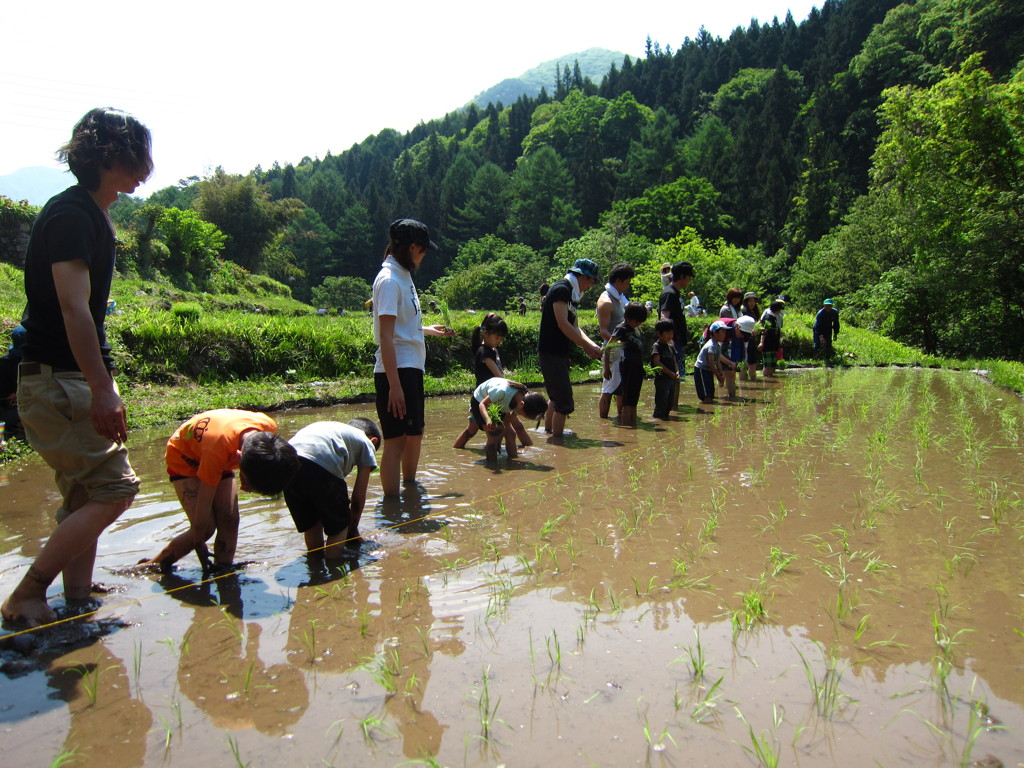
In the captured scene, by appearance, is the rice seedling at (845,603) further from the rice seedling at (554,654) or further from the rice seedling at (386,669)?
the rice seedling at (386,669)

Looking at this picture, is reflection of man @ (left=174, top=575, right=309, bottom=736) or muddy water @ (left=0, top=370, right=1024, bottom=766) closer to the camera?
muddy water @ (left=0, top=370, right=1024, bottom=766)

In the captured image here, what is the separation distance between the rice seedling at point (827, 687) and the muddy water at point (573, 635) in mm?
11

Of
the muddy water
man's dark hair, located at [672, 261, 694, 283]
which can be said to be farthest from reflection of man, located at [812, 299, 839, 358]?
the muddy water

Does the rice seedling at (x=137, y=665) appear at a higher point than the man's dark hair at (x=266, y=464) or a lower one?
lower

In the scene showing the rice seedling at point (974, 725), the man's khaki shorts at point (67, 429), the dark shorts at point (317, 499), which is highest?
the man's khaki shorts at point (67, 429)

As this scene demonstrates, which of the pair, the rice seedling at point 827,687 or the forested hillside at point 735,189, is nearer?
the rice seedling at point 827,687

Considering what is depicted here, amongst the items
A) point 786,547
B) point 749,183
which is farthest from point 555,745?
point 749,183

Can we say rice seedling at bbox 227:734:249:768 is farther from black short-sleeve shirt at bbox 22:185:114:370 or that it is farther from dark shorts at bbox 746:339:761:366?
dark shorts at bbox 746:339:761:366

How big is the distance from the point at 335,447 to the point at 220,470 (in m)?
0.64

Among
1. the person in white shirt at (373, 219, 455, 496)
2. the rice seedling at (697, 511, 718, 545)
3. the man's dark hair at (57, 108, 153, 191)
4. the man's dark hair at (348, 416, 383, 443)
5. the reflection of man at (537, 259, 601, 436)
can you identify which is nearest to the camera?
the man's dark hair at (57, 108, 153, 191)

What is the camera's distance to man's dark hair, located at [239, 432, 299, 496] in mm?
3307

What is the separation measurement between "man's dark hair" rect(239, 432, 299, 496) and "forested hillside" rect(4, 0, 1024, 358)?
23640 millimetres

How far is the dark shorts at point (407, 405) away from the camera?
16.2 feet

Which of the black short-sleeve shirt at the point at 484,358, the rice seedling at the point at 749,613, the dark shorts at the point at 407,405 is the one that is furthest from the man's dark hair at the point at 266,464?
the black short-sleeve shirt at the point at 484,358
